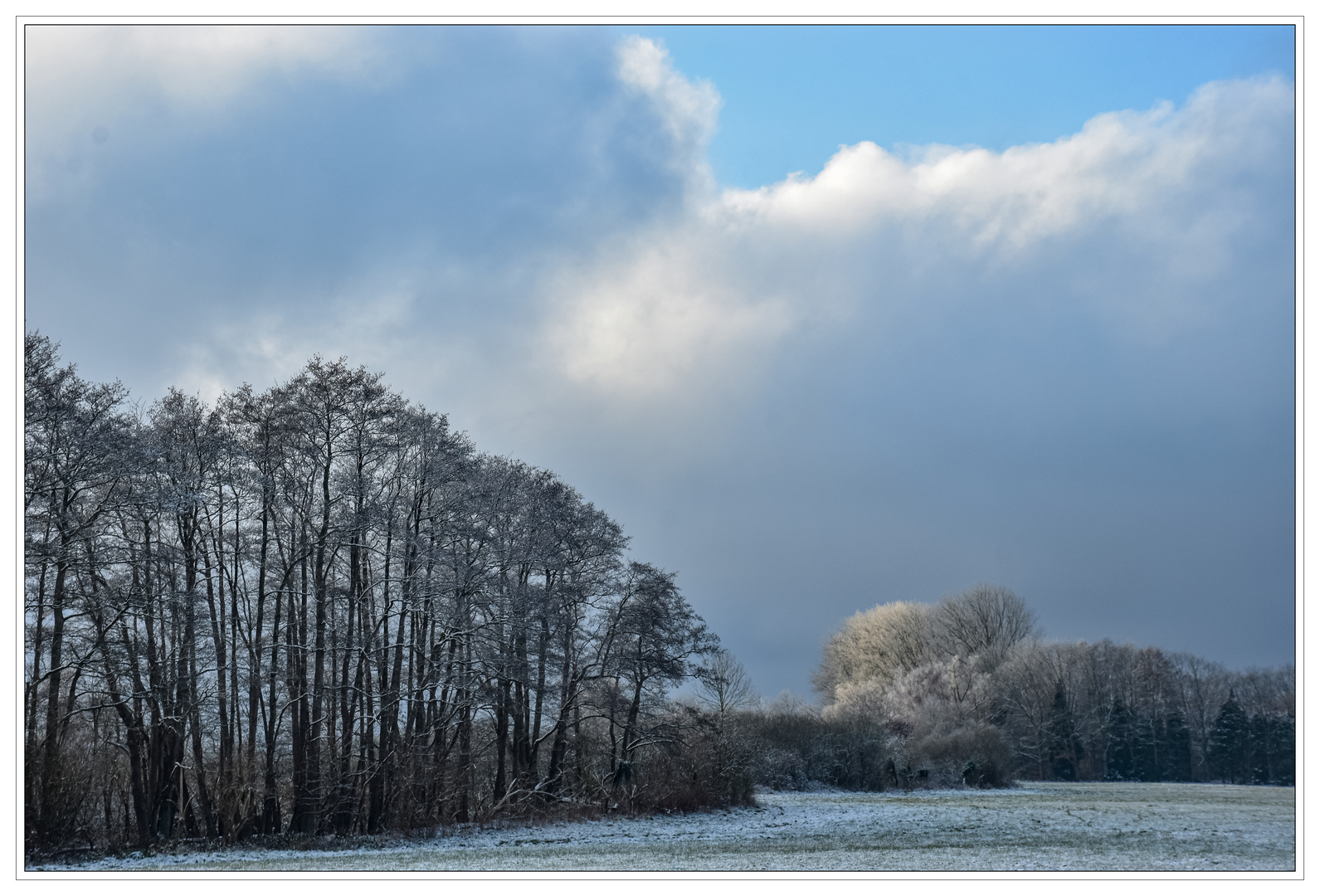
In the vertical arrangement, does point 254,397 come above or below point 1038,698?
above

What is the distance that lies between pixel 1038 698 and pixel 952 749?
6.06m

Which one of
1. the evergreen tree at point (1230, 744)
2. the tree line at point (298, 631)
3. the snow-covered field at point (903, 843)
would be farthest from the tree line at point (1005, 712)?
the tree line at point (298, 631)

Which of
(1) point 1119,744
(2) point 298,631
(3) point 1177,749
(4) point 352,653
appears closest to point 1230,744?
(3) point 1177,749

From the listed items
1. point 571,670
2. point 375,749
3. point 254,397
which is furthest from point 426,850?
point 254,397

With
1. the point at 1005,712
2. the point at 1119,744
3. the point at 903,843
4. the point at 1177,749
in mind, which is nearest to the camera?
the point at 903,843

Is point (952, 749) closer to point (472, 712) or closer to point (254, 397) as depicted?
point (472, 712)

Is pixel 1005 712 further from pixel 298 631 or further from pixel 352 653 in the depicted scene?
pixel 298 631

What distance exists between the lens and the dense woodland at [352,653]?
19.3m

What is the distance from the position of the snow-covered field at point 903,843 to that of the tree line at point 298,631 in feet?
6.90

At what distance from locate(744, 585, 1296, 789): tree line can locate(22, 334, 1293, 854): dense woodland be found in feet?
0.60

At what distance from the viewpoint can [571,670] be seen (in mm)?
30766

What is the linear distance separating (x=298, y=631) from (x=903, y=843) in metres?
16.2

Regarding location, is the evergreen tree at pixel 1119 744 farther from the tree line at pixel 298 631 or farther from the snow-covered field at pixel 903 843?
the tree line at pixel 298 631

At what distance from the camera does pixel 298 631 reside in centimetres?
2428
